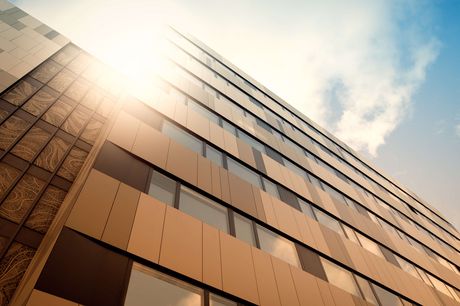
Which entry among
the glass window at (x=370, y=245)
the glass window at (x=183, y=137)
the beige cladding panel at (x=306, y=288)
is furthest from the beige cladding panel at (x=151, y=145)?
the glass window at (x=370, y=245)

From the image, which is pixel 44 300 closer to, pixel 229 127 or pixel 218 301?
pixel 218 301

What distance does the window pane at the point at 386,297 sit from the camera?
1002 cm

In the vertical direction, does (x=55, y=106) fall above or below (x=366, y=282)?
above

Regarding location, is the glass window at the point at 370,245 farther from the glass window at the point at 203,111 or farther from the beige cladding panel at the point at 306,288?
the glass window at the point at 203,111

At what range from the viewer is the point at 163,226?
6066 mm

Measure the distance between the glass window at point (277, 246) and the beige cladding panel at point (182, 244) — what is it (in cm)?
240

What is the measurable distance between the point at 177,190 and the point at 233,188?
224 cm

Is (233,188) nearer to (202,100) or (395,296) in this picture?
(202,100)

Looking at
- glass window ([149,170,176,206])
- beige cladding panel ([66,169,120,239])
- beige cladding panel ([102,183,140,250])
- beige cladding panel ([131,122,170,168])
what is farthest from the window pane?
beige cladding panel ([66,169,120,239])

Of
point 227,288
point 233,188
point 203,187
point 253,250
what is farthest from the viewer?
point 233,188

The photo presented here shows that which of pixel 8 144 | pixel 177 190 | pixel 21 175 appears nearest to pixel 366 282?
pixel 177 190

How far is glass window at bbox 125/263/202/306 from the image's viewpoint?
4.78 m

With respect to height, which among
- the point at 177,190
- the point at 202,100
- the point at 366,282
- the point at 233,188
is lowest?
the point at 366,282

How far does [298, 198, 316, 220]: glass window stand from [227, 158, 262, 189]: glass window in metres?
2.20
